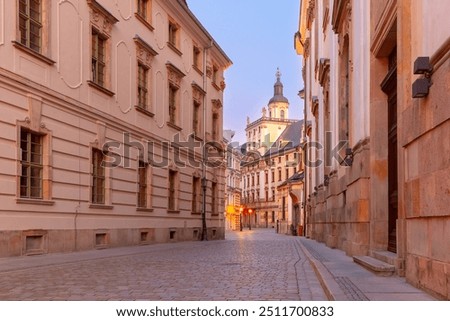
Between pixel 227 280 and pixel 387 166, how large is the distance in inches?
170

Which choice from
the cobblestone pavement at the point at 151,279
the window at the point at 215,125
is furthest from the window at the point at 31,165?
the window at the point at 215,125

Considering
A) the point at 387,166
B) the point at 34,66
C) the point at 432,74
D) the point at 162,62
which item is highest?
the point at 162,62

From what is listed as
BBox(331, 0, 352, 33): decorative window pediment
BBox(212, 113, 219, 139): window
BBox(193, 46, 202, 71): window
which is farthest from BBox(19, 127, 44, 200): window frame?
BBox(212, 113, 219, 139): window

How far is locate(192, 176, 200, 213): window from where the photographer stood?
29797 millimetres

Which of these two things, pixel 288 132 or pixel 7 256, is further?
pixel 288 132

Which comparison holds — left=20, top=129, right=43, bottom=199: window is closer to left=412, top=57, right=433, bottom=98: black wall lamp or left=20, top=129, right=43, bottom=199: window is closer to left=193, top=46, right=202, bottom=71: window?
left=412, top=57, right=433, bottom=98: black wall lamp

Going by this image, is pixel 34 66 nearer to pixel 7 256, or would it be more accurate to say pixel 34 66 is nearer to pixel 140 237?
pixel 7 256

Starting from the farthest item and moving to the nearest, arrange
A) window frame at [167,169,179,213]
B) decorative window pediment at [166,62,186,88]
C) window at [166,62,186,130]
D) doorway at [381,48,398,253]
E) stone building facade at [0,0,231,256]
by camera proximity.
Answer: window frame at [167,169,179,213], window at [166,62,186,130], decorative window pediment at [166,62,186,88], stone building facade at [0,0,231,256], doorway at [381,48,398,253]

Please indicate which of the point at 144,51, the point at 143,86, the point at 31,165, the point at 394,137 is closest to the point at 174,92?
the point at 143,86

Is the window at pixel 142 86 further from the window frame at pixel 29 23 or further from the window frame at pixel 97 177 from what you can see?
the window frame at pixel 29 23

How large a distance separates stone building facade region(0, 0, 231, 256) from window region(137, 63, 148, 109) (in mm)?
51

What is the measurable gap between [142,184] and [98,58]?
233 inches

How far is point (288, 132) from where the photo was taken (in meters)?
109

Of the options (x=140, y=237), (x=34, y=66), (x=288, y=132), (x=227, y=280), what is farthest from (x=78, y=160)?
(x=288, y=132)
